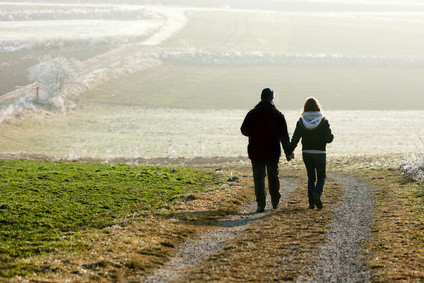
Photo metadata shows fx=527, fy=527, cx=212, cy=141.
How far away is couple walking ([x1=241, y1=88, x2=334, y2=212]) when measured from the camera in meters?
13.7

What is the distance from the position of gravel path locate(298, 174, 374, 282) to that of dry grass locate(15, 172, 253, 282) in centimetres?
288

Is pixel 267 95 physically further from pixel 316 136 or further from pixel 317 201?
pixel 317 201

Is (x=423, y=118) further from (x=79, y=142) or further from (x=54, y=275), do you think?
(x=54, y=275)

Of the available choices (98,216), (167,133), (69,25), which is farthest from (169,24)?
(98,216)

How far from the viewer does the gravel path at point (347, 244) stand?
29.3 feet

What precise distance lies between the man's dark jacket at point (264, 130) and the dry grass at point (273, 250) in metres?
1.69

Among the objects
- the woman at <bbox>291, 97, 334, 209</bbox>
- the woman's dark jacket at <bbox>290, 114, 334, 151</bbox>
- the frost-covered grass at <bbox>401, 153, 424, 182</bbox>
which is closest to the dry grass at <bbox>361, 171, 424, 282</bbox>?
the frost-covered grass at <bbox>401, 153, 424, 182</bbox>

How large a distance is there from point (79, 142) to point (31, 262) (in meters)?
37.7

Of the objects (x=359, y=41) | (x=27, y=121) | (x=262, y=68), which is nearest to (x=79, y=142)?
(x=27, y=121)

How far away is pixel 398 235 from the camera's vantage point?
11.8 meters

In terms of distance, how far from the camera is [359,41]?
374 ft

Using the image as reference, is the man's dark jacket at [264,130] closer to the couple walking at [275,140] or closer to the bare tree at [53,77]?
the couple walking at [275,140]

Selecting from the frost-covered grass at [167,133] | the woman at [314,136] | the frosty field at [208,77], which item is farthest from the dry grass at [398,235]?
the frosty field at [208,77]

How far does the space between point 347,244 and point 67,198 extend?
27.2ft
